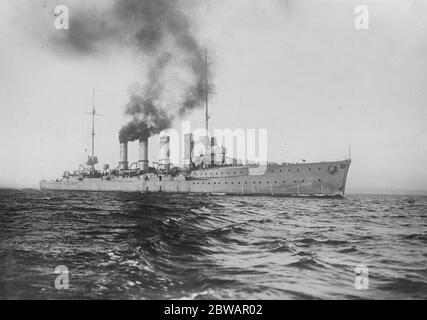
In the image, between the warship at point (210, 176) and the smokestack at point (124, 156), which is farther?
the smokestack at point (124, 156)

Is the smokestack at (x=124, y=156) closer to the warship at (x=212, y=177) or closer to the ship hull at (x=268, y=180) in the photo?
the warship at (x=212, y=177)

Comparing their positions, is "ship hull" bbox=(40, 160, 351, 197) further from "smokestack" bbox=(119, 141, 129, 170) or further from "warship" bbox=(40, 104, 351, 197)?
"smokestack" bbox=(119, 141, 129, 170)

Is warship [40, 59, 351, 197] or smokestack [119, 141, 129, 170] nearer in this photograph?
warship [40, 59, 351, 197]

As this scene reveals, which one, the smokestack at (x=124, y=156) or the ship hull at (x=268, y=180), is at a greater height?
the smokestack at (x=124, y=156)

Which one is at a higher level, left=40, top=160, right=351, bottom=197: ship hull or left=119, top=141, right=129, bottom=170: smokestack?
left=119, top=141, right=129, bottom=170: smokestack

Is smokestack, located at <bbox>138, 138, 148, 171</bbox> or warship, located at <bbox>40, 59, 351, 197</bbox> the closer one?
warship, located at <bbox>40, 59, 351, 197</bbox>

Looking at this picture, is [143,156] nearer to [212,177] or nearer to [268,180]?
[212,177]
